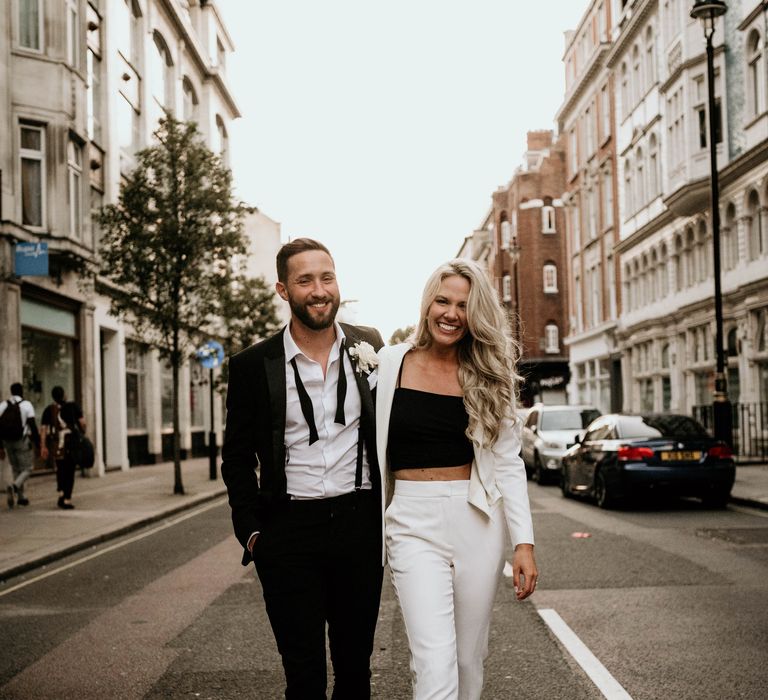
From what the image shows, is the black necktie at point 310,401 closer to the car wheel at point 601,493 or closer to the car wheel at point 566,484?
the car wheel at point 601,493

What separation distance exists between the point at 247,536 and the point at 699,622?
440cm

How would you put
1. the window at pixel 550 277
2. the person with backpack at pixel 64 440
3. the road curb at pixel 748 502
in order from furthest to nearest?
the window at pixel 550 277 → the person with backpack at pixel 64 440 → the road curb at pixel 748 502

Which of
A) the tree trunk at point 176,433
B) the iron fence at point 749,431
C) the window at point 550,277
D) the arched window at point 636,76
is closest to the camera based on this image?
the tree trunk at point 176,433

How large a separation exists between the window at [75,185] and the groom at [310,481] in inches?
809

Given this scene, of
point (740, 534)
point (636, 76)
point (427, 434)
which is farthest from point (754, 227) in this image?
point (427, 434)

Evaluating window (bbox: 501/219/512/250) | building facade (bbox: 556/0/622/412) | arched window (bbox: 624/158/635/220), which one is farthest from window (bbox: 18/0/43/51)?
window (bbox: 501/219/512/250)

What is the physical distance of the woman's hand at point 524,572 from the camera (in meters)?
3.75

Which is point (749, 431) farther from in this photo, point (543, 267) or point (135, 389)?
point (543, 267)

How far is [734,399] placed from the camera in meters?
28.2

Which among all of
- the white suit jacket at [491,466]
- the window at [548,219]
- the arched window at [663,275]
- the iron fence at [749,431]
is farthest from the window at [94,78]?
the window at [548,219]

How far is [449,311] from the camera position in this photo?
385 cm

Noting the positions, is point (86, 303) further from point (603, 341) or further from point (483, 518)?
point (603, 341)

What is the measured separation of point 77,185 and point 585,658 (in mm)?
21363

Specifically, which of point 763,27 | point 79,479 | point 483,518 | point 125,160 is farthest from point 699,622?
point 125,160
